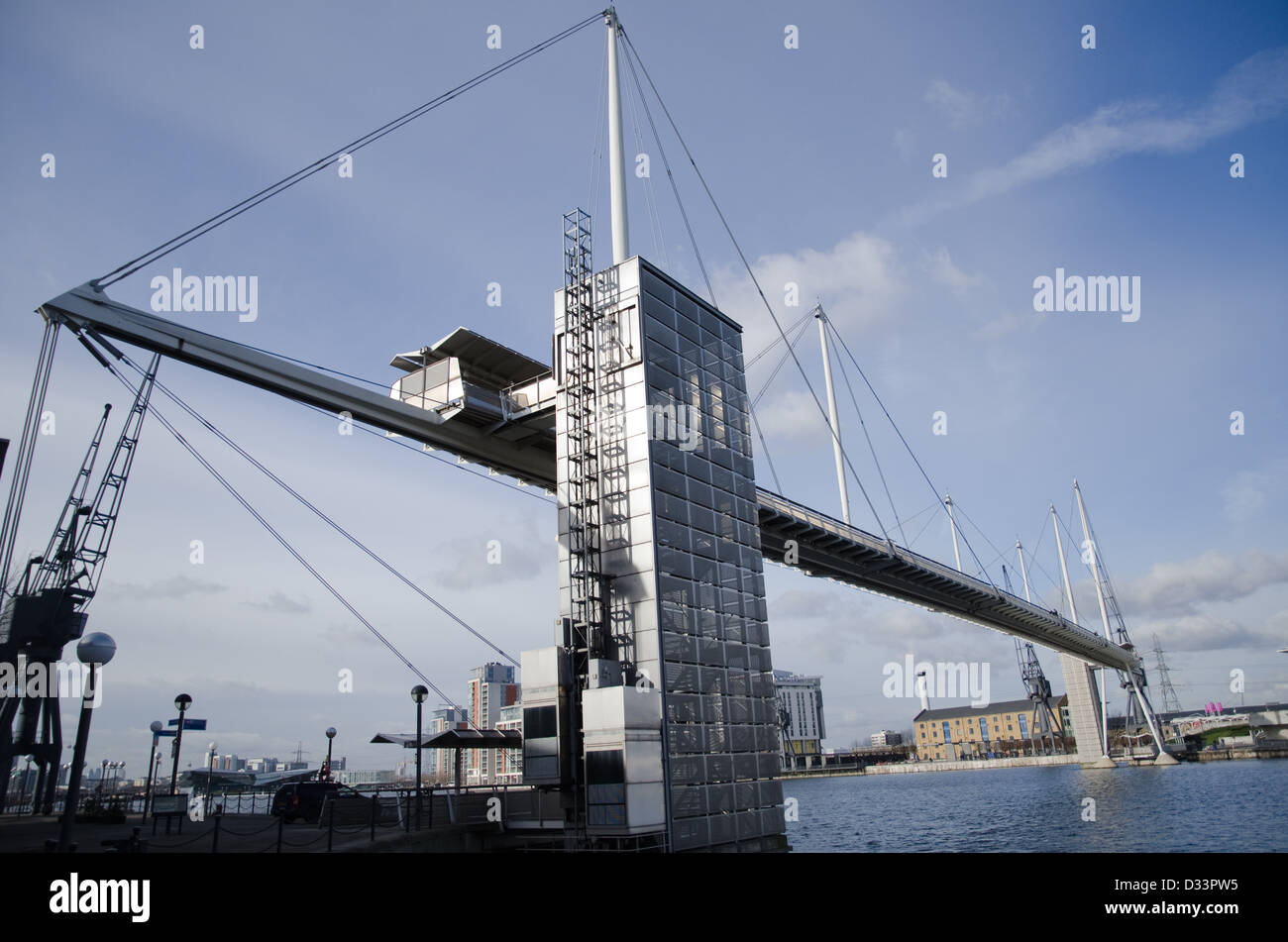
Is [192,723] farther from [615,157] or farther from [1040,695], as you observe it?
[1040,695]

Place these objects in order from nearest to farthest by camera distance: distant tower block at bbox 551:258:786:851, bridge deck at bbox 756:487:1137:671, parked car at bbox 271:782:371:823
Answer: distant tower block at bbox 551:258:786:851
parked car at bbox 271:782:371:823
bridge deck at bbox 756:487:1137:671

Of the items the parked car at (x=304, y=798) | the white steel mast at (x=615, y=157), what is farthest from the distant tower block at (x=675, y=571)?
the parked car at (x=304, y=798)

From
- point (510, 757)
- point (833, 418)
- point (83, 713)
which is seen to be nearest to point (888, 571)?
point (833, 418)

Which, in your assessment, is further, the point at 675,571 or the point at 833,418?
the point at 833,418

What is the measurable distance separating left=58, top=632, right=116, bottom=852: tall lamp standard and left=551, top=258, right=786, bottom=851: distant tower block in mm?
11941

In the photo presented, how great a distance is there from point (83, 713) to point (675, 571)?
1615cm

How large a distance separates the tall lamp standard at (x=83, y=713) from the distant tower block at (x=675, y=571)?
11.9m

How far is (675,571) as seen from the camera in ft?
86.2

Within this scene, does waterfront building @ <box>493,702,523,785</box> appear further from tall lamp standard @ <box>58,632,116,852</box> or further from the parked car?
tall lamp standard @ <box>58,632,116,852</box>

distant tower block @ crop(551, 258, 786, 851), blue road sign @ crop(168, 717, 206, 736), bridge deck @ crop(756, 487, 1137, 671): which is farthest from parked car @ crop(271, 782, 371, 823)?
bridge deck @ crop(756, 487, 1137, 671)

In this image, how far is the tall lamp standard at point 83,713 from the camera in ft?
46.6

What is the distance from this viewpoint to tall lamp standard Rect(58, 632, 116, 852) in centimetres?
1420

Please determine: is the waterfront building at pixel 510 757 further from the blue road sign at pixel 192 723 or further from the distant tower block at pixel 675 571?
the blue road sign at pixel 192 723
